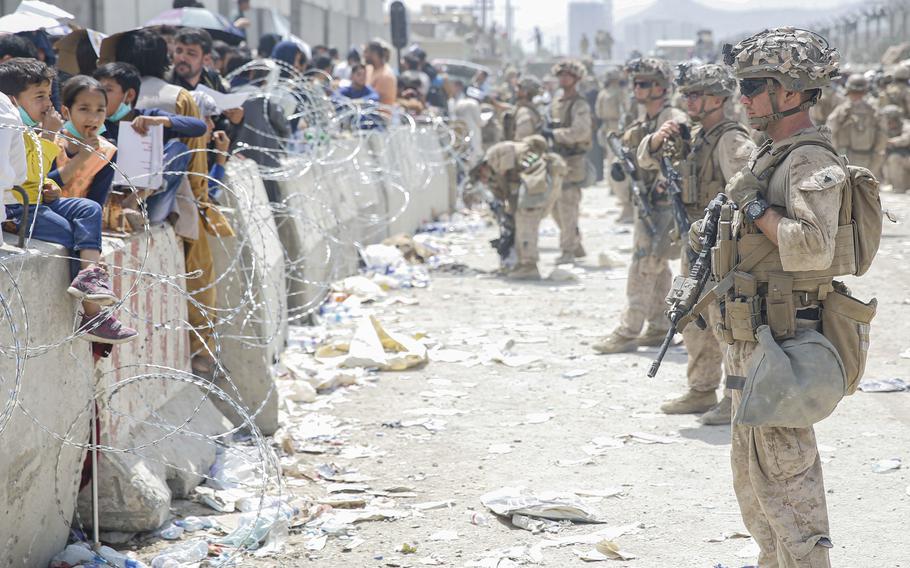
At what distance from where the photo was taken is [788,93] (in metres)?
3.86

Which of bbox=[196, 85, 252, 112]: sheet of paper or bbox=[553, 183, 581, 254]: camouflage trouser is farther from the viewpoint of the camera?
bbox=[553, 183, 581, 254]: camouflage trouser

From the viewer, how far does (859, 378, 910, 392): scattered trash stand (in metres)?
6.95

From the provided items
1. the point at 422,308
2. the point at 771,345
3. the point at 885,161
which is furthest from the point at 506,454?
the point at 885,161

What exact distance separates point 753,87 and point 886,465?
2379mm

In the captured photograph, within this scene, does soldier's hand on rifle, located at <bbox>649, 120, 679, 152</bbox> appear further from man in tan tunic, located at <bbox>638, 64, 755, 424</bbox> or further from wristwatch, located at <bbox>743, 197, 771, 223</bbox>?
wristwatch, located at <bbox>743, 197, 771, 223</bbox>

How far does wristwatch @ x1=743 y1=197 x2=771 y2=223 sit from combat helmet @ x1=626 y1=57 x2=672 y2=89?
402 centimetres

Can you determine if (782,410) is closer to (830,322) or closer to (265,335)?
(830,322)

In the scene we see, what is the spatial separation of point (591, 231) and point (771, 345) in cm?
1146

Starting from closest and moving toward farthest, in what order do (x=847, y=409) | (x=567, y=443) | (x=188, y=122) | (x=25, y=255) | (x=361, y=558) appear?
(x=25, y=255)
(x=361, y=558)
(x=188, y=122)
(x=567, y=443)
(x=847, y=409)

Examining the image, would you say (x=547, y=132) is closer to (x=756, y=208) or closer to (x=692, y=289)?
(x=692, y=289)

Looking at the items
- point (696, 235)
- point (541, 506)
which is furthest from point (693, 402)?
point (696, 235)

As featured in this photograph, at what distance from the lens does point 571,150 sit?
12.3 m

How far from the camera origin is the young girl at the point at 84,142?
4793 mm

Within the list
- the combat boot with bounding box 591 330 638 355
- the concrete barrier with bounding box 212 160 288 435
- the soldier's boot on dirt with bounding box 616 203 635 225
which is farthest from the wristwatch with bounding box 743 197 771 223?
the soldier's boot on dirt with bounding box 616 203 635 225
